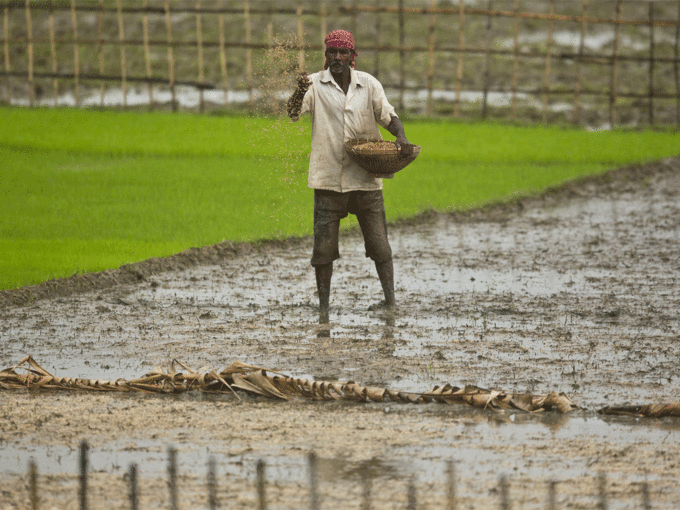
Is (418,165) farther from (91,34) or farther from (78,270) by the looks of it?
(91,34)

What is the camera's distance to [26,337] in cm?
560

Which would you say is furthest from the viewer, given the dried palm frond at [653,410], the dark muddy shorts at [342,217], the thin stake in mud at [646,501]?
the dark muddy shorts at [342,217]

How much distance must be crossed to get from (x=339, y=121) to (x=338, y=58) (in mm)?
403

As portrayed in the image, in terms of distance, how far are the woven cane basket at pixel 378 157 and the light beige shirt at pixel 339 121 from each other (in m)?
0.12

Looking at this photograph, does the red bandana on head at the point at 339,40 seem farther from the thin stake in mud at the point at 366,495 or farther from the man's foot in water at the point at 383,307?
the thin stake in mud at the point at 366,495

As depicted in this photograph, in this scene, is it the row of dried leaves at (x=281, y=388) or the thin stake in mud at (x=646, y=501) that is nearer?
the thin stake in mud at (x=646, y=501)

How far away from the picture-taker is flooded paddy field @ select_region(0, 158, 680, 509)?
3.39 m

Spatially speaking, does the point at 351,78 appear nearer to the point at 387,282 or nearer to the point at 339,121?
the point at 339,121

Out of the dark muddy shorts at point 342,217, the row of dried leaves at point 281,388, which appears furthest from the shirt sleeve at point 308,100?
the row of dried leaves at point 281,388

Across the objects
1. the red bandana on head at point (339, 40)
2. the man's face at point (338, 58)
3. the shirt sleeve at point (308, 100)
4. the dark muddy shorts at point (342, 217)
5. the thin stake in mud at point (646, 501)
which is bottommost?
the thin stake in mud at point (646, 501)

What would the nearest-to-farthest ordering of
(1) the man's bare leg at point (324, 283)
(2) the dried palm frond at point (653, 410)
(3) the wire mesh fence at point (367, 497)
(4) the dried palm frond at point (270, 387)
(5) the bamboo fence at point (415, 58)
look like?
(3) the wire mesh fence at point (367, 497), (2) the dried palm frond at point (653, 410), (4) the dried palm frond at point (270, 387), (1) the man's bare leg at point (324, 283), (5) the bamboo fence at point (415, 58)

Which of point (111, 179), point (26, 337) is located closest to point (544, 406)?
point (26, 337)

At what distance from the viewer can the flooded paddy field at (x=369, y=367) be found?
339 cm

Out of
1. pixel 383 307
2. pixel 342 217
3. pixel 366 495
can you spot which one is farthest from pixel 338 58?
pixel 366 495
